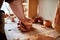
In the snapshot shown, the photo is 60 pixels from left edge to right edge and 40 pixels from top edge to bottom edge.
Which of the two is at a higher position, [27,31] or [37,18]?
[37,18]

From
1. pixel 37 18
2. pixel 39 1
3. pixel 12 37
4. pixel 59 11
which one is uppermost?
pixel 39 1

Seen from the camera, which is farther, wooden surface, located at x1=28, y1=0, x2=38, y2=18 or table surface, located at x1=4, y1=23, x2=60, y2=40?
wooden surface, located at x1=28, y1=0, x2=38, y2=18

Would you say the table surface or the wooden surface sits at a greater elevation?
the wooden surface

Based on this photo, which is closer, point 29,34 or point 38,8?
point 29,34

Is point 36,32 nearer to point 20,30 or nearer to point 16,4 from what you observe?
point 20,30

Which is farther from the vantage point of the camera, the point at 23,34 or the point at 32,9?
the point at 32,9

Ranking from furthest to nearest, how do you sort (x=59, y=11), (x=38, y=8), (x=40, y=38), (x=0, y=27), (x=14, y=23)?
1. (x=38, y=8)
2. (x=14, y=23)
3. (x=59, y=11)
4. (x=40, y=38)
5. (x=0, y=27)

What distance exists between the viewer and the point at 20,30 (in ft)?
5.94

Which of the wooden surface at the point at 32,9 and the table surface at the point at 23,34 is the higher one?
the wooden surface at the point at 32,9

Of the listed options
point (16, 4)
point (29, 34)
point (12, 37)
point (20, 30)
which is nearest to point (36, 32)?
point (29, 34)

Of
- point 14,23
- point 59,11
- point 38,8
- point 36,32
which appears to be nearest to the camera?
point 59,11

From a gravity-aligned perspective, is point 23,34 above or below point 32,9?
below

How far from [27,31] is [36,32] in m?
0.13

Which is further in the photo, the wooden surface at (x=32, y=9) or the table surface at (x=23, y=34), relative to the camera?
the wooden surface at (x=32, y=9)
